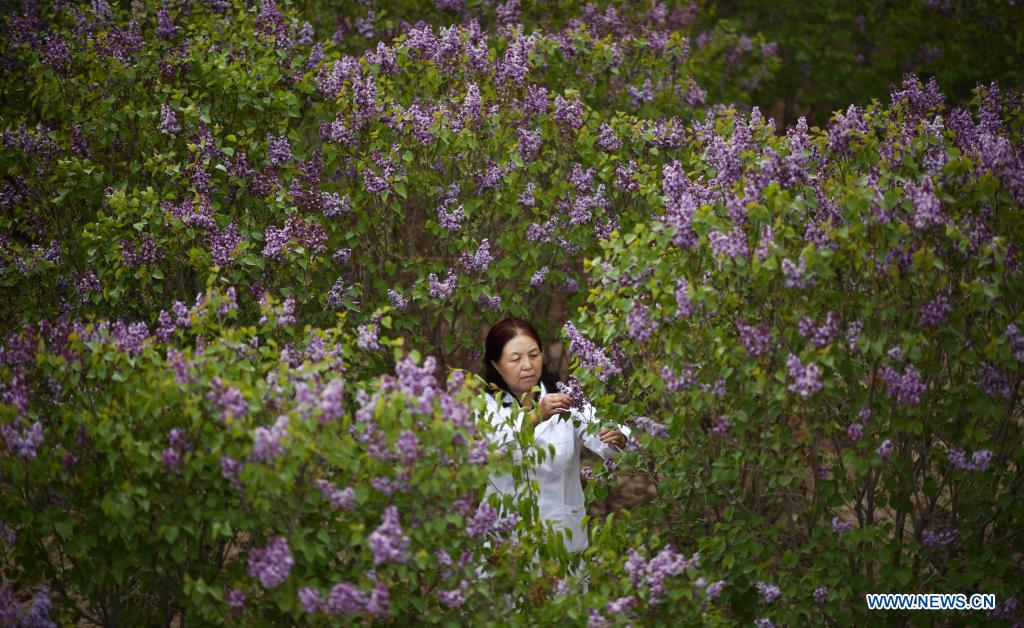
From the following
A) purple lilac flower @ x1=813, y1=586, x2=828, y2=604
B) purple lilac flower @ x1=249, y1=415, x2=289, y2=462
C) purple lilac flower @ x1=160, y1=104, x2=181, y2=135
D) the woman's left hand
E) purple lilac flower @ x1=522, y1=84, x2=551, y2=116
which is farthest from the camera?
purple lilac flower @ x1=522, y1=84, x2=551, y2=116

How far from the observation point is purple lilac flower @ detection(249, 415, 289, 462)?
3582mm

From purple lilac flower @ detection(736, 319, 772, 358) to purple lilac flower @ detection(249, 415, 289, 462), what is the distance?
163 cm

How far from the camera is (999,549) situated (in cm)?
449

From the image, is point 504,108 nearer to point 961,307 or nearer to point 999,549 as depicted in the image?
point 961,307

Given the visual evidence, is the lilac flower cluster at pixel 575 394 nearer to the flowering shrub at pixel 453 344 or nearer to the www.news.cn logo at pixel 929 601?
the flowering shrub at pixel 453 344

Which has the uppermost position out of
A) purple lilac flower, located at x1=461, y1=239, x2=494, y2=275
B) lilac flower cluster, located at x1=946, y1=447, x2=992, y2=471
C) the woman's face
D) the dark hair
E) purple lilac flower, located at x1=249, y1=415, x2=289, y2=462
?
purple lilac flower, located at x1=461, y1=239, x2=494, y2=275

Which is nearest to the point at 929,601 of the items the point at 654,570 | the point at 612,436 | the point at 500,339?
the point at 654,570

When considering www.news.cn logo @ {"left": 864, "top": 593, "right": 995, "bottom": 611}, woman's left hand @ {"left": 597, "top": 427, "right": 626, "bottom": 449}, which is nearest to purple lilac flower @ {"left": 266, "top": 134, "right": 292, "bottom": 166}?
woman's left hand @ {"left": 597, "top": 427, "right": 626, "bottom": 449}

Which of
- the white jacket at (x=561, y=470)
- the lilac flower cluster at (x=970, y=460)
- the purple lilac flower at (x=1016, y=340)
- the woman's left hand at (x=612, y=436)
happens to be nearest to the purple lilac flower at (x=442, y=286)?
the white jacket at (x=561, y=470)

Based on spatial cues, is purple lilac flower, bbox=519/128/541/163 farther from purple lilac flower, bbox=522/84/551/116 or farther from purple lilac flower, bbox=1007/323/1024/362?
purple lilac flower, bbox=1007/323/1024/362

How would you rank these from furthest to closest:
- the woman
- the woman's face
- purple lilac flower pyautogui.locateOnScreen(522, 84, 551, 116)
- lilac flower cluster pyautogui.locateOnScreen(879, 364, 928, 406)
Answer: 1. purple lilac flower pyautogui.locateOnScreen(522, 84, 551, 116)
2. the woman's face
3. the woman
4. lilac flower cluster pyautogui.locateOnScreen(879, 364, 928, 406)

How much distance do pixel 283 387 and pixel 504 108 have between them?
8.78 feet

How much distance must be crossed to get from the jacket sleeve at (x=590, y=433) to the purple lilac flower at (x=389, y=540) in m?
1.39

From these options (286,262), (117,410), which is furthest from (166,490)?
(286,262)
